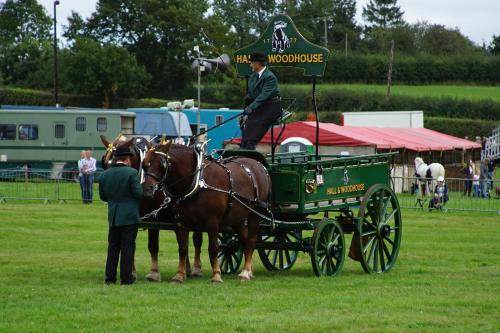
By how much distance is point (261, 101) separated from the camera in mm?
14797

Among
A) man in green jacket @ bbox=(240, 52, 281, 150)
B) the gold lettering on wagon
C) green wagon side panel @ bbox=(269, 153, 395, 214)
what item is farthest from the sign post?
the gold lettering on wagon

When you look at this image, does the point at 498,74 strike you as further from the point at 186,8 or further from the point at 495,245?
the point at 495,245

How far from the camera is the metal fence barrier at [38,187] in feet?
107

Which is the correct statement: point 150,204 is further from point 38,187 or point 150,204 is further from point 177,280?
point 38,187

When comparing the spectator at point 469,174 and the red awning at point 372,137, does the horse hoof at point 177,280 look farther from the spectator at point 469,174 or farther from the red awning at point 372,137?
the spectator at point 469,174

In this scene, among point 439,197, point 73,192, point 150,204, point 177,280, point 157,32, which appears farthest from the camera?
point 157,32

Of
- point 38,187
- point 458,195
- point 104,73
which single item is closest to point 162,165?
point 38,187

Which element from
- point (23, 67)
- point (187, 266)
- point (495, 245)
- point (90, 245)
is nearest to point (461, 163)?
point (495, 245)

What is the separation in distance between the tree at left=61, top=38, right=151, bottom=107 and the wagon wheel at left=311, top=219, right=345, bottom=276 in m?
58.3

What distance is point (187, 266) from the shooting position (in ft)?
49.3

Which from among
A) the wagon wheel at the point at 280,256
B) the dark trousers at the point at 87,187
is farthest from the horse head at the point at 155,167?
the dark trousers at the point at 87,187

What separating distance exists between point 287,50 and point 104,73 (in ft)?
191

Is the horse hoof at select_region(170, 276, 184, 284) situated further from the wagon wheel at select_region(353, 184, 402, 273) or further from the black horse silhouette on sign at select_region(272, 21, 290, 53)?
the black horse silhouette on sign at select_region(272, 21, 290, 53)

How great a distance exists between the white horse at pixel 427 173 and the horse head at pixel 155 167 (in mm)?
20160
